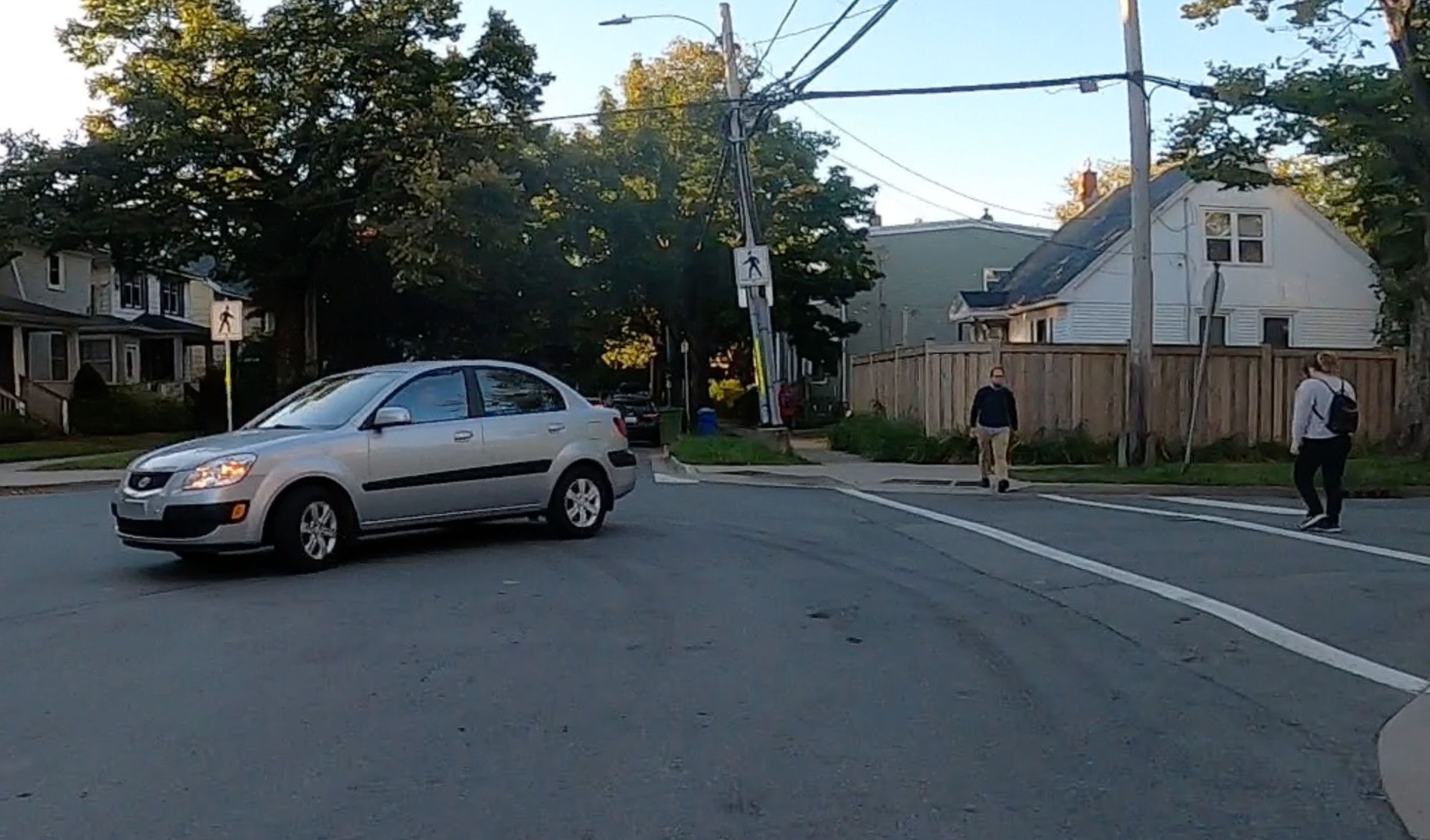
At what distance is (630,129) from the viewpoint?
4400 cm

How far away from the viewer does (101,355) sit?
153 ft

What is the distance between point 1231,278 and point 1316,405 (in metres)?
22.5

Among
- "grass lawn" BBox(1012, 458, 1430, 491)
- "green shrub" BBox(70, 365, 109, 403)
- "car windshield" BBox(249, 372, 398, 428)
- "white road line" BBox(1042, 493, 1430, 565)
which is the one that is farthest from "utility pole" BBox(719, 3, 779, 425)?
"green shrub" BBox(70, 365, 109, 403)

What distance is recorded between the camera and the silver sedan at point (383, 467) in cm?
1113

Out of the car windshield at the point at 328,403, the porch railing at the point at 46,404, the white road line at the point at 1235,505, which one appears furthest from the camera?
the porch railing at the point at 46,404

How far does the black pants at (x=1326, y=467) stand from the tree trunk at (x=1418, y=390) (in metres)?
9.33

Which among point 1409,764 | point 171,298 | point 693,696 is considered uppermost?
point 171,298

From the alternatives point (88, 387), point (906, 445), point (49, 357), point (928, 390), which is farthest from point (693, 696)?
point (49, 357)

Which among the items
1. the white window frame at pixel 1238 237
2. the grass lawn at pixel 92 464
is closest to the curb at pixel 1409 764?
the grass lawn at pixel 92 464

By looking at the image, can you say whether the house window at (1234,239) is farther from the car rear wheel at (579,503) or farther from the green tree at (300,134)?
the car rear wheel at (579,503)

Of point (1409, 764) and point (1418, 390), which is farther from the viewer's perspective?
point (1418, 390)

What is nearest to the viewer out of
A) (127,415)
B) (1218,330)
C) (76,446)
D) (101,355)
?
(76,446)

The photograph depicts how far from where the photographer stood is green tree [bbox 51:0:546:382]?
115 feet

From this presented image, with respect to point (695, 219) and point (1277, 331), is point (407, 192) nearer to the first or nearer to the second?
point (695, 219)
